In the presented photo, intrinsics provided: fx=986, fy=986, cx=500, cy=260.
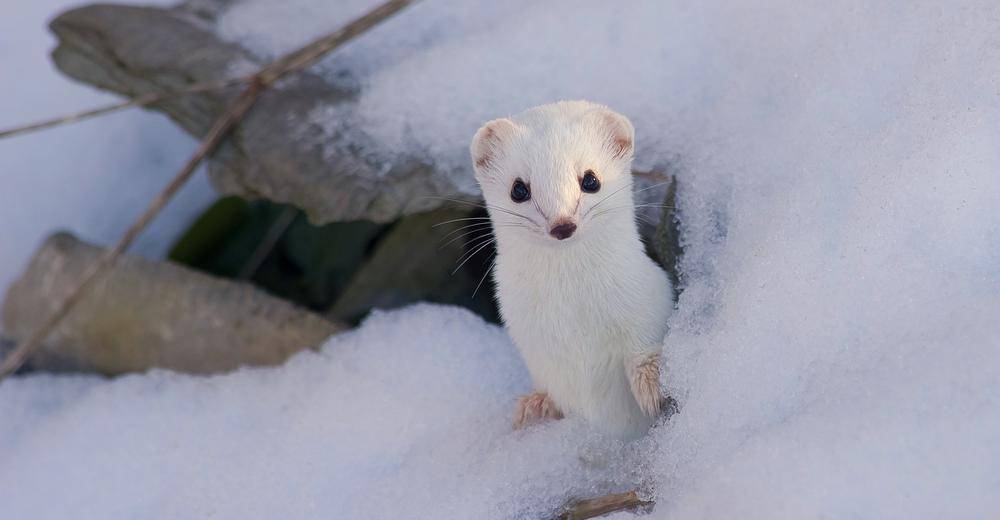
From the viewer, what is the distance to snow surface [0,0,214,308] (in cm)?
339

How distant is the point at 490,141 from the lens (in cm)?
190

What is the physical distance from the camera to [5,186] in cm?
357

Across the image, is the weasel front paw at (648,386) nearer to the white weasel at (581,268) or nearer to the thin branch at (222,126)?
the white weasel at (581,268)

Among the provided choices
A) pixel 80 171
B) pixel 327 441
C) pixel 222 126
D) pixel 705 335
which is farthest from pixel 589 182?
pixel 80 171

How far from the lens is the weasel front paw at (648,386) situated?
1749 mm

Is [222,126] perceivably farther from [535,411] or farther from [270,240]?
[535,411]

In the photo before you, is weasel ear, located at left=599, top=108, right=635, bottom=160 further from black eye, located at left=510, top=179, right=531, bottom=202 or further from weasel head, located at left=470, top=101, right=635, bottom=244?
black eye, located at left=510, top=179, right=531, bottom=202

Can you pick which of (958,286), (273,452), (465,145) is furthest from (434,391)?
(958,286)

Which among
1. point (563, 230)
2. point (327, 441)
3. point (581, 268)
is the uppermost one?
point (563, 230)

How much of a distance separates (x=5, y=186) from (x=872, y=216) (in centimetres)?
308

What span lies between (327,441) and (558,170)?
87cm

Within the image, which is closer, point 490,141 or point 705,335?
point 705,335

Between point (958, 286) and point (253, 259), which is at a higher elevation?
point (958, 286)

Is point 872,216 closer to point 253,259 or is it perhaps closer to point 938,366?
point 938,366
